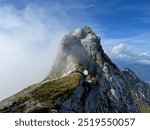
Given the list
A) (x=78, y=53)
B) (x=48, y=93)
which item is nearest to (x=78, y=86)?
(x=48, y=93)

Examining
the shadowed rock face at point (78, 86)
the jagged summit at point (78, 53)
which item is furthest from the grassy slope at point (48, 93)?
the jagged summit at point (78, 53)

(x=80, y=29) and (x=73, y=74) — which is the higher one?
(x=80, y=29)

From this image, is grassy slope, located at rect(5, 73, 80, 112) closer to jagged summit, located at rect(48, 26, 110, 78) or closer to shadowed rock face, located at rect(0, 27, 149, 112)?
shadowed rock face, located at rect(0, 27, 149, 112)

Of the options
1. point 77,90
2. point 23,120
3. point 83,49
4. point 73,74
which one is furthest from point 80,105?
point 23,120

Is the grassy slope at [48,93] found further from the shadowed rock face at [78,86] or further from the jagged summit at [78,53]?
the jagged summit at [78,53]

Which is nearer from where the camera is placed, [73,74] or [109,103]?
[73,74]

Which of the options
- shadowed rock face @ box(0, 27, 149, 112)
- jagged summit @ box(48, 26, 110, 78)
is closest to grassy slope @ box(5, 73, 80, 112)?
shadowed rock face @ box(0, 27, 149, 112)

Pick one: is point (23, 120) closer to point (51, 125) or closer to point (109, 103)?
point (51, 125)
